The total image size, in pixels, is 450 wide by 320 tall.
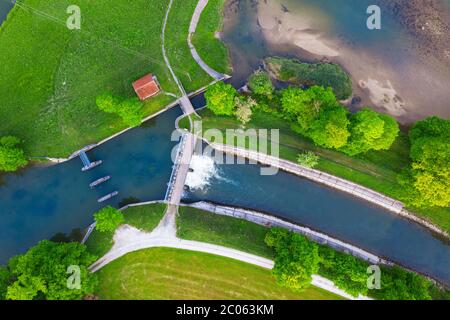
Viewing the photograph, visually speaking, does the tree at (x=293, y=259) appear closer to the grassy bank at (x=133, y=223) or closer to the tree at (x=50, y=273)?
the grassy bank at (x=133, y=223)

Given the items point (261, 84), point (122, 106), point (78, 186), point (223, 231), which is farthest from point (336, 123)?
point (78, 186)

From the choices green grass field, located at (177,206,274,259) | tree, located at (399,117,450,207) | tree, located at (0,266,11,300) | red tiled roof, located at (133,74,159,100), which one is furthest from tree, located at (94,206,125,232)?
tree, located at (399,117,450,207)

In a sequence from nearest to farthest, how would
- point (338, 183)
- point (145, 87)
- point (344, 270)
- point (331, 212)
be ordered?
point (344, 270), point (145, 87), point (338, 183), point (331, 212)

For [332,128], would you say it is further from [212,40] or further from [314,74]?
[212,40]

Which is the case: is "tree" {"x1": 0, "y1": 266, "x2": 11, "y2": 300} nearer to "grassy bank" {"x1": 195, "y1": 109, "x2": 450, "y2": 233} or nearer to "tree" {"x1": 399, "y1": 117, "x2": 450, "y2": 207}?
"grassy bank" {"x1": 195, "y1": 109, "x2": 450, "y2": 233}

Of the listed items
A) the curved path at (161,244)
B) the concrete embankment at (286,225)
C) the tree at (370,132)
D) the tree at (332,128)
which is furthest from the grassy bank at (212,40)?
the curved path at (161,244)

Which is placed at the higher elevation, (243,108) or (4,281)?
(243,108)
